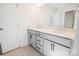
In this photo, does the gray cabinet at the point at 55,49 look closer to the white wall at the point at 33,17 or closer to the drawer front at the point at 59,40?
the drawer front at the point at 59,40

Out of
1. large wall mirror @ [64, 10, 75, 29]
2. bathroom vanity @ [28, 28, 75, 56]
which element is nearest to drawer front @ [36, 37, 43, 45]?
bathroom vanity @ [28, 28, 75, 56]

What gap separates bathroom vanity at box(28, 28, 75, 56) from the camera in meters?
1.13

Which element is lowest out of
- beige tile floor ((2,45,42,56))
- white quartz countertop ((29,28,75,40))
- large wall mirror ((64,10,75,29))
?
beige tile floor ((2,45,42,56))

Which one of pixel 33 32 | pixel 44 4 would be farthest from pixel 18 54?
pixel 44 4

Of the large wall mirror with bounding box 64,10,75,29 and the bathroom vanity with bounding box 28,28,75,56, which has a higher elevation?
the large wall mirror with bounding box 64,10,75,29

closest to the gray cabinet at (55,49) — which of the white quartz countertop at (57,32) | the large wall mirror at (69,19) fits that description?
the white quartz countertop at (57,32)

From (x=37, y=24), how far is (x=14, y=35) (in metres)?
0.34

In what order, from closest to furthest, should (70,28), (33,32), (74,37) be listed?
(74,37)
(70,28)
(33,32)

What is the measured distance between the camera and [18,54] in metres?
1.12

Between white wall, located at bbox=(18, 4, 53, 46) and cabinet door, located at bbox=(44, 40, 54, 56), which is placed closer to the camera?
white wall, located at bbox=(18, 4, 53, 46)

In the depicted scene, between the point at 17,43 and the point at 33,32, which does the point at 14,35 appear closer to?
the point at 17,43

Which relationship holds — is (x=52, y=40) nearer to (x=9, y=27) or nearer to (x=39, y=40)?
(x=39, y=40)

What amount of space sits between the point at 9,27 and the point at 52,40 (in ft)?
2.05

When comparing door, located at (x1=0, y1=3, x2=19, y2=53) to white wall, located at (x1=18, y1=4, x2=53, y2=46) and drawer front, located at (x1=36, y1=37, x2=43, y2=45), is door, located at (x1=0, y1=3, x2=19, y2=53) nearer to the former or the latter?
white wall, located at (x1=18, y1=4, x2=53, y2=46)
